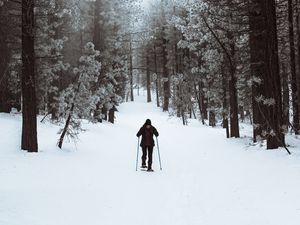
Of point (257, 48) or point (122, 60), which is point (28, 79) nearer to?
point (257, 48)

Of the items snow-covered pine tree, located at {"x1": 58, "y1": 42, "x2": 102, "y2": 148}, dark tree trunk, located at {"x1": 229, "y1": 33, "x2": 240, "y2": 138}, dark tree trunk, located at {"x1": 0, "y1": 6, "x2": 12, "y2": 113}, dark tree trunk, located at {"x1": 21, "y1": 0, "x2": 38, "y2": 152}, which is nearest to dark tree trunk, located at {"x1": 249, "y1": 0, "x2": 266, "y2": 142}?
dark tree trunk, located at {"x1": 229, "y1": 33, "x2": 240, "y2": 138}

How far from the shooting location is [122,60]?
31.1 m

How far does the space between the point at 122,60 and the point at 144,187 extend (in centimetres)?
2158

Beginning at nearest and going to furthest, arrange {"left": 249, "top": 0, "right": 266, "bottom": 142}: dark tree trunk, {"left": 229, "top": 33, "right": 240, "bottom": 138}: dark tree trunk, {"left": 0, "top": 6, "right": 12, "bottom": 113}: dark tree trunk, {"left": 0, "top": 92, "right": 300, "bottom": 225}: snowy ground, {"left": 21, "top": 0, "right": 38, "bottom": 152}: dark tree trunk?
{"left": 0, "top": 92, "right": 300, "bottom": 225}: snowy ground → {"left": 21, "top": 0, "right": 38, "bottom": 152}: dark tree trunk → {"left": 249, "top": 0, "right": 266, "bottom": 142}: dark tree trunk → {"left": 0, "top": 6, "right": 12, "bottom": 113}: dark tree trunk → {"left": 229, "top": 33, "right": 240, "bottom": 138}: dark tree trunk

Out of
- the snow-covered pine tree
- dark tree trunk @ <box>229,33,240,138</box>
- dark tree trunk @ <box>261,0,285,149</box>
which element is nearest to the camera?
dark tree trunk @ <box>261,0,285,149</box>

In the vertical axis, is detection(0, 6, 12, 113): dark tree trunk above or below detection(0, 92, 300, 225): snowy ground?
above

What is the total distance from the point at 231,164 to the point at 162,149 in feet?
19.8

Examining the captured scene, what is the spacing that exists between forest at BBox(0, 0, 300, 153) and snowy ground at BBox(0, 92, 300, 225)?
4.08 feet

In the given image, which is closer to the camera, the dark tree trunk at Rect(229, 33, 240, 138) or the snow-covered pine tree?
the snow-covered pine tree

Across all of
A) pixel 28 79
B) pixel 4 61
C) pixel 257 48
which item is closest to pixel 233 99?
pixel 257 48

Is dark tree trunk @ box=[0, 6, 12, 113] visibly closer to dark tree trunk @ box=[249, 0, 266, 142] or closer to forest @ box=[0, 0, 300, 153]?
forest @ box=[0, 0, 300, 153]

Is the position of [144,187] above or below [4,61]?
below

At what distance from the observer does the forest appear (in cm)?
1359

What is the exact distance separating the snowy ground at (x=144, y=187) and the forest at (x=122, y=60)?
1.24m
